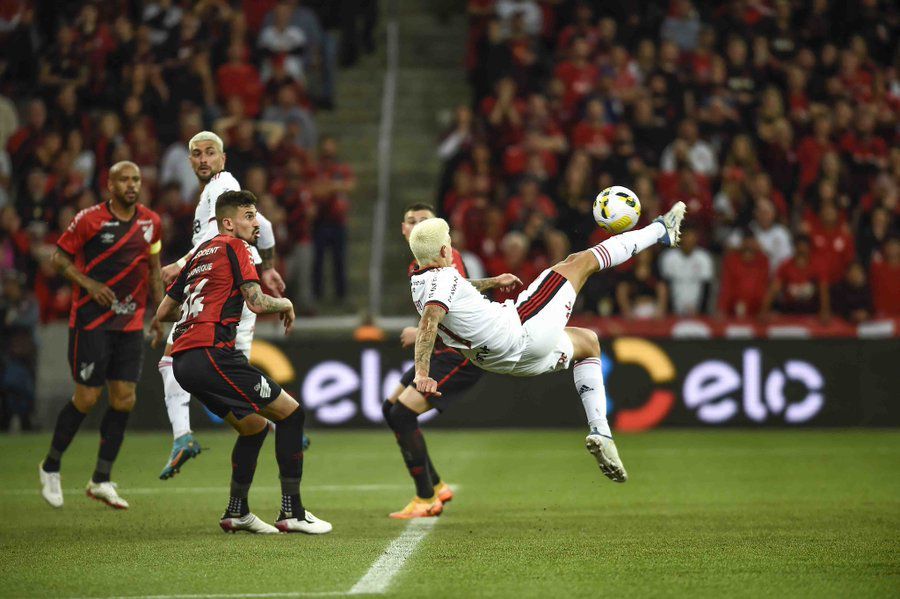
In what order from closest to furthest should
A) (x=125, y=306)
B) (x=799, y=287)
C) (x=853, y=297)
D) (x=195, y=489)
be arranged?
(x=125, y=306) → (x=195, y=489) → (x=853, y=297) → (x=799, y=287)

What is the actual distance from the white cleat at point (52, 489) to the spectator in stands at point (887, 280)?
10.7 meters

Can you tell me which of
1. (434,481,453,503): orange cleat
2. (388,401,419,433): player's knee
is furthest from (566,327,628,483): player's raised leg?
(434,481,453,503): orange cleat

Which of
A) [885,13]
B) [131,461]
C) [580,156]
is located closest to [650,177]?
[580,156]

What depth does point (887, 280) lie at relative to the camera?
679 inches

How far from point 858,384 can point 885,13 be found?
7441mm

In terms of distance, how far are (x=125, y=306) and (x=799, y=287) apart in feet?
30.8

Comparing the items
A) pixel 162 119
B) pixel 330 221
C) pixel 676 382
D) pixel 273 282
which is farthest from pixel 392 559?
pixel 162 119

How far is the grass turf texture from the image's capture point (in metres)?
7.10

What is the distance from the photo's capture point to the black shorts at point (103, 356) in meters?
10.5

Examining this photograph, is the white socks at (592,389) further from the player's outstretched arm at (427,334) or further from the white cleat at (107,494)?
the white cleat at (107,494)

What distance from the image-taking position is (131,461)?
13727 millimetres

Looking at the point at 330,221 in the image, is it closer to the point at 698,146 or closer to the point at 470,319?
the point at 698,146

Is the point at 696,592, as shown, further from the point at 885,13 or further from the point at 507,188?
the point at 885,13

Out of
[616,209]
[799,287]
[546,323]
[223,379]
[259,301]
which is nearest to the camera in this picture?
[259,301]
